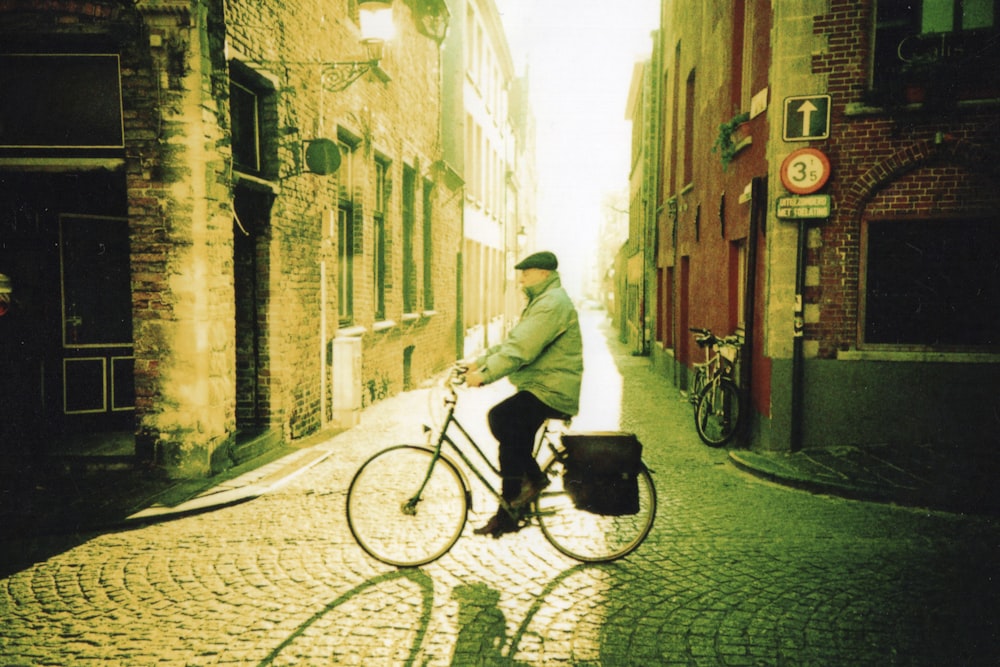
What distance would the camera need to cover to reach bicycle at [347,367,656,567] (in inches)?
178

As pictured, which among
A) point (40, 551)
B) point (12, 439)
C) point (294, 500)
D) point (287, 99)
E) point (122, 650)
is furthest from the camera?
point (287, 99)

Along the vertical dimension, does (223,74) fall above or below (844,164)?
above

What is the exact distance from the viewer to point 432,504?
459 cm

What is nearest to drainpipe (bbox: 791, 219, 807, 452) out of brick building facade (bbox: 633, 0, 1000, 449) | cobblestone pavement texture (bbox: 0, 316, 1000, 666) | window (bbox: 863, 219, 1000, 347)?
brick building facade (bbox: 633, 0, 1000, 449)

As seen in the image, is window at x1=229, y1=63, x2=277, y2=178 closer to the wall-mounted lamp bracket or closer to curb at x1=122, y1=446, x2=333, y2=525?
the wall-mounted lamp bracket

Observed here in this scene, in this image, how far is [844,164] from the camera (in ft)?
25.9

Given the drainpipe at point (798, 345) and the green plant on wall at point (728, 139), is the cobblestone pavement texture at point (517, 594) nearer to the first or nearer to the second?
the drainpipe at point (798, 345)

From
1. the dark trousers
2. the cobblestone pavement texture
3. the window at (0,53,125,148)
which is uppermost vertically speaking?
the window at (0,53,125,148)

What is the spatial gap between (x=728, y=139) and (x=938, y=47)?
2648 millimetres

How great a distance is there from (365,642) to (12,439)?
5530 mm

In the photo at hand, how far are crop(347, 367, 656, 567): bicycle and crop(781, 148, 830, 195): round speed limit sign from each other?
441 centimetres

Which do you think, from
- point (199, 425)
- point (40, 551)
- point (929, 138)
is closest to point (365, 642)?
point (40, 551)

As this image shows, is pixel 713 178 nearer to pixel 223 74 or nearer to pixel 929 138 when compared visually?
pixel 929 138

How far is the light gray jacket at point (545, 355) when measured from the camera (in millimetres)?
4418
